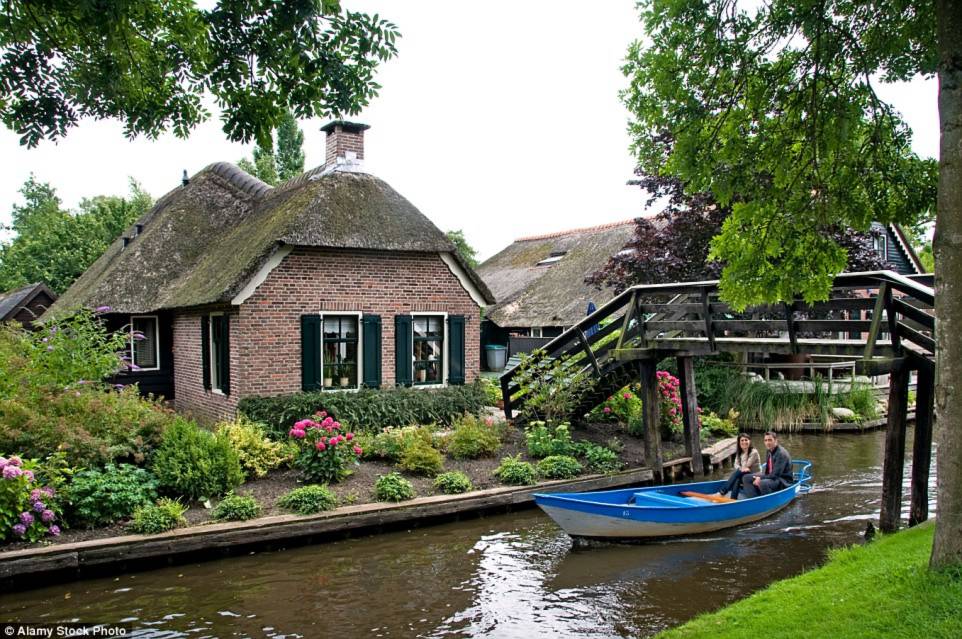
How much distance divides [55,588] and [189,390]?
9.01 metres

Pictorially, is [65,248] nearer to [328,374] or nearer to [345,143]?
[345,143]

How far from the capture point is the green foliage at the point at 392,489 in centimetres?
1093

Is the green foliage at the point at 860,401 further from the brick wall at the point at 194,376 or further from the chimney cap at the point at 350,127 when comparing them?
the brick wall at the point at 194,376

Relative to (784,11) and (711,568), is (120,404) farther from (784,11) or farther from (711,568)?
(784,11)

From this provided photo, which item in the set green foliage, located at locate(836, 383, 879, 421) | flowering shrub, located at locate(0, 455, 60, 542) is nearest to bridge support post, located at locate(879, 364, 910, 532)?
flowering shrub, located at locate(0, 455, 60, 542)

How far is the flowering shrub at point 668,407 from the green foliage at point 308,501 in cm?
809

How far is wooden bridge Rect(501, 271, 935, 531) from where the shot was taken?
9.40m

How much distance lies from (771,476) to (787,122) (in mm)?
6039

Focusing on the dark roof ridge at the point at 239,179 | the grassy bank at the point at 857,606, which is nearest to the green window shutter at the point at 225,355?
the dark roof ridge at the point at 239,179

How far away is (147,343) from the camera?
17891 millimetres

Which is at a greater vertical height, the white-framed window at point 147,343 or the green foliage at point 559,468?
the white-framed window at point 147,343

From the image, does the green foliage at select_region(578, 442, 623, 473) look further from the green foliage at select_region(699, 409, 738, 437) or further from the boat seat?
the green foliage at select_region(699, 409, 738, 437)

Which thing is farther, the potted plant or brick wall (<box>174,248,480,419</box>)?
the potted plant

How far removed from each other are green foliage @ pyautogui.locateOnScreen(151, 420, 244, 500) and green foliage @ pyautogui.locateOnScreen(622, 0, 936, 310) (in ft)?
24.0
